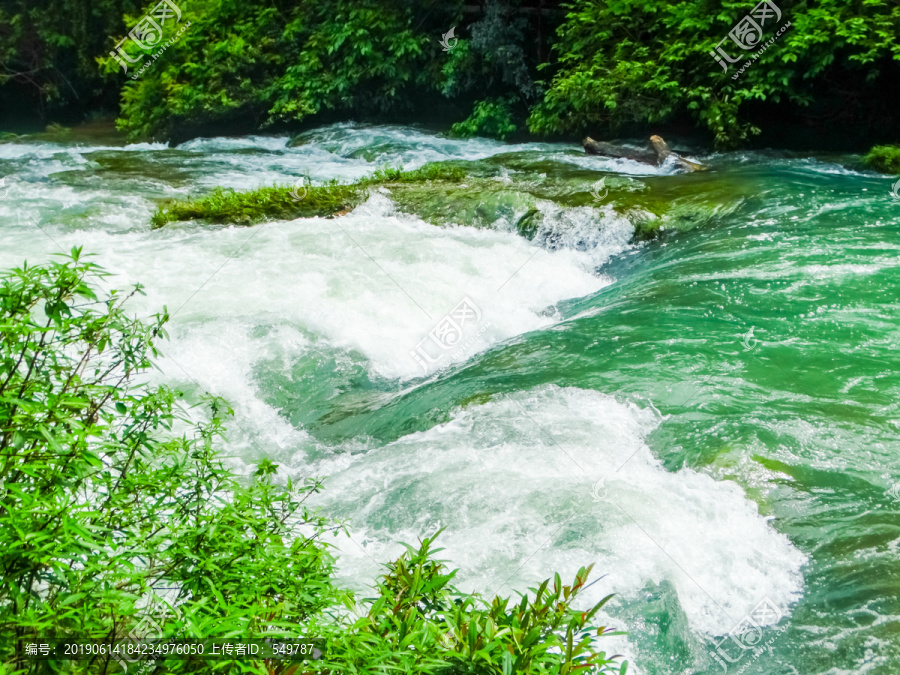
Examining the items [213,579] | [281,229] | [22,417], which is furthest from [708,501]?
[281,229]

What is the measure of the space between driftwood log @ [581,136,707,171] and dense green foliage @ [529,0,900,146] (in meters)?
1.09

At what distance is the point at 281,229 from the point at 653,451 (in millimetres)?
5405

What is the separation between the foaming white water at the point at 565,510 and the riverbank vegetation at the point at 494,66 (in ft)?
30.1

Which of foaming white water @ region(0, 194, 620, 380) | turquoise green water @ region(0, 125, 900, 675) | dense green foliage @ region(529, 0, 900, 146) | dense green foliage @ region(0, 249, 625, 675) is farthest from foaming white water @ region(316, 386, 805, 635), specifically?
dense green foliage @ region(529, 0, 900, 146)

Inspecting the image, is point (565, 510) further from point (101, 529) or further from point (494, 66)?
point (494, 66)

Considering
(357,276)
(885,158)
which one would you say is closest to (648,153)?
(885,158)

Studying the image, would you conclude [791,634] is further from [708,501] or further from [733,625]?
[708,501]

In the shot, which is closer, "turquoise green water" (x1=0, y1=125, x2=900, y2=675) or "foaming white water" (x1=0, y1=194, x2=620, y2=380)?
"turquoise green water" (x1=0, y1=125, x2=900, y2=675)

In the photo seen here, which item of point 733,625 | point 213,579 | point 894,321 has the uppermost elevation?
point 213,579

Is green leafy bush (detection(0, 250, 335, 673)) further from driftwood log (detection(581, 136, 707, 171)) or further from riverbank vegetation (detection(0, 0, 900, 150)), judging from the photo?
riverbank vegetation (detection(0, 0, 900, 150))

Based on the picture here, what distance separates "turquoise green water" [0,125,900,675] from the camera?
3.20m

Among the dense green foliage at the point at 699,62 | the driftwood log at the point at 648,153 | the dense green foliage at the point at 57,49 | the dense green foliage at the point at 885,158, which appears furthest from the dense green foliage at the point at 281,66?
the dense green foliage at the point at 885,158

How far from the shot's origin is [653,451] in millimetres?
3979

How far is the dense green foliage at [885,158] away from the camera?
9663 millimetres
